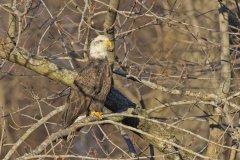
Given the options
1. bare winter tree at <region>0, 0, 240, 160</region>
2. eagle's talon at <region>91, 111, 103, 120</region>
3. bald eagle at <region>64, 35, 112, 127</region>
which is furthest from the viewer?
bald eagle at <region>64, 35, 112, 127</region>

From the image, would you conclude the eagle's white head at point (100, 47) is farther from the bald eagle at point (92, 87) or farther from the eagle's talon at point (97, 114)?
the eagle's talon at point (97, 114)

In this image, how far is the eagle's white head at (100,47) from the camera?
789 centimetres

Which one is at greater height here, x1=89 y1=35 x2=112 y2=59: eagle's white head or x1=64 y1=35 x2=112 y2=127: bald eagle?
x1=89 y1=35 x2=112 y2=59: eagle's white head

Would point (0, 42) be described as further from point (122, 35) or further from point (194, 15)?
point (194, 15)

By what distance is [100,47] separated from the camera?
792 cm

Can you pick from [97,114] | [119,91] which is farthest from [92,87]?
[119,91]

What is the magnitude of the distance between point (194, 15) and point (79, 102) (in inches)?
179

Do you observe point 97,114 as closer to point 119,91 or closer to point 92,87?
point 92,87

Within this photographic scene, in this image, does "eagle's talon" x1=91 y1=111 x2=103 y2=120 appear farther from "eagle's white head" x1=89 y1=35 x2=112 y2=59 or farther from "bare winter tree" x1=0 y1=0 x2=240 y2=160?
"eagle's white head" x1=89 y1=35 x2=112 y2=59

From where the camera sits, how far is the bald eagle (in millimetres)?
7793

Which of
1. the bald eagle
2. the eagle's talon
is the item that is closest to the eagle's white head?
the bald eagle

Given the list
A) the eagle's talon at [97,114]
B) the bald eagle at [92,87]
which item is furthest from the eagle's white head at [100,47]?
the eagle's talon at [97,114]

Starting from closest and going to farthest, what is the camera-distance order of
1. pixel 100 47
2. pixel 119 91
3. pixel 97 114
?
1. pixel 97 114
2. pixel 100 47
3. pixel 119 91

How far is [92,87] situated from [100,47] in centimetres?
41
